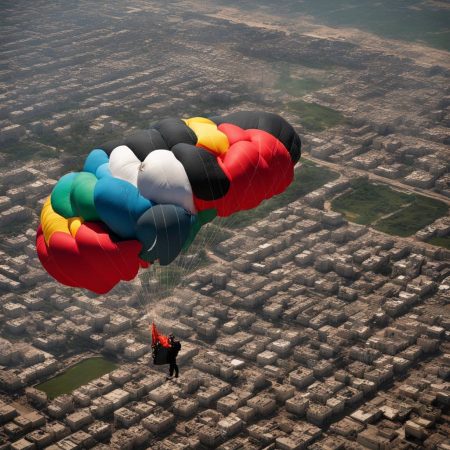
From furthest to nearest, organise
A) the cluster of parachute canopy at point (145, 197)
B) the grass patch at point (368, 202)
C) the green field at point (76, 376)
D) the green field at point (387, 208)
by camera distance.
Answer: the grass patch at point (368, 202), the green field at point (387, 208), the green field at point (76, 376), the cluster of parachute canopy at point (145, 197)

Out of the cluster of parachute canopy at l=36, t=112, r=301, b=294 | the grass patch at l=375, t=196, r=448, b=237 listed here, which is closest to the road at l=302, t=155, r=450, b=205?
the grass patch at l=375, t=196, r=448, b=237

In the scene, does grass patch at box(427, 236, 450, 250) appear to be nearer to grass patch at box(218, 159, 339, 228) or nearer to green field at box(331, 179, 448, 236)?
green field at box(331, 179, 448, 236)

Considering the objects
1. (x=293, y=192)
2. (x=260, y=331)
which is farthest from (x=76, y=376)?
(x=293, y=192)

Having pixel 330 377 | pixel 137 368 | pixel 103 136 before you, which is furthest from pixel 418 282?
pixel 103 136

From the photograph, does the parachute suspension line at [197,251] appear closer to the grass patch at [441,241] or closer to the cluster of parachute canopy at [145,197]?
the grass patch at [441,241]

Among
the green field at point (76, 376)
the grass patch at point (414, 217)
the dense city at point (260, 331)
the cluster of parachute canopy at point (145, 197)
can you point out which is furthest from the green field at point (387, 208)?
the cluster of parachute canopy at point (145, 197)

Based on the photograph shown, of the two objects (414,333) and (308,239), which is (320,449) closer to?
(414,333)
